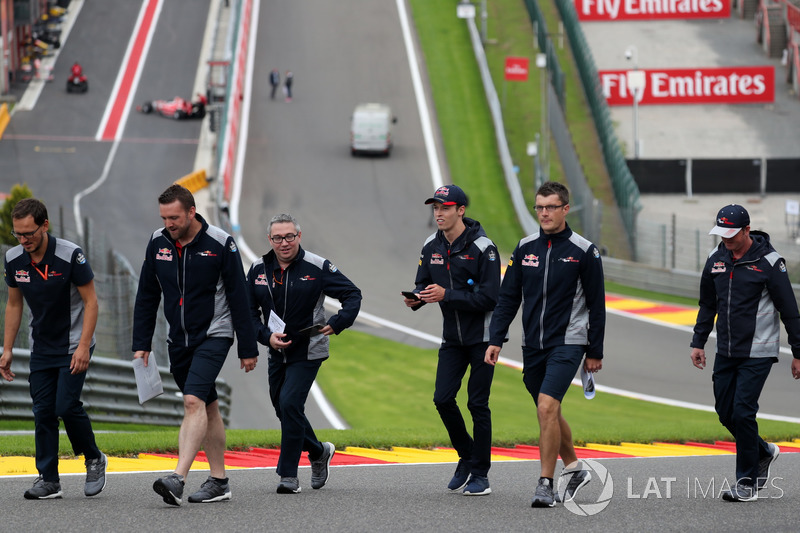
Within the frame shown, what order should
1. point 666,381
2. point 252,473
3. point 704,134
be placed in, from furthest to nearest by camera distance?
point 704,134 < point 666,381 < point 252,473

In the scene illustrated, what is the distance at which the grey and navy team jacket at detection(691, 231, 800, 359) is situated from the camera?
914cm

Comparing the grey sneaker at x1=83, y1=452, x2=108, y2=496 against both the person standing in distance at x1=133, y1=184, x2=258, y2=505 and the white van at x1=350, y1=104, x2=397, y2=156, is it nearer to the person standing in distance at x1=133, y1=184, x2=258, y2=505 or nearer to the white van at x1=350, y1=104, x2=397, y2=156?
the person standing in distance at x1=133, y1=184, x2=258, y2=505

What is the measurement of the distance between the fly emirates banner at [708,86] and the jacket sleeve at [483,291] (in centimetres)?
4433

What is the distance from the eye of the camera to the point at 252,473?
1055 cm

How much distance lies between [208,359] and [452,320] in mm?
1939

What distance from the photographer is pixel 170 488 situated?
813 centimetres

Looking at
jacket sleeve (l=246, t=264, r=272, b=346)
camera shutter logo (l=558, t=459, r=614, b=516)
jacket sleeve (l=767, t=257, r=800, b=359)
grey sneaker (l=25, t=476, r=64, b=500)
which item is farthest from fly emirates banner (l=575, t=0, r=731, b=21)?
grey sneaker (l=25, t=476, r=64, b=500)

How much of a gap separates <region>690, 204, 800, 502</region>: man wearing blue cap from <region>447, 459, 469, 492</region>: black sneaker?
2.05 metres

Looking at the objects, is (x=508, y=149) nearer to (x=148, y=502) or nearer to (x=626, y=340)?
(x=626, y=340)

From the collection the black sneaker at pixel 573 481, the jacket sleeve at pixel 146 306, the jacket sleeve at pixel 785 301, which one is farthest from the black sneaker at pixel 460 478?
the jacket sleeve at pixel 785 301

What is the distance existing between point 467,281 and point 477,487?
5.25ft

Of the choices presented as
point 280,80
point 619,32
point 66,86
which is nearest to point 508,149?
point 280,80

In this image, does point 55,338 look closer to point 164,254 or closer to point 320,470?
point 164,254

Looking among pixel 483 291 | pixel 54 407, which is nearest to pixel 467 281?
pixel 483 291
